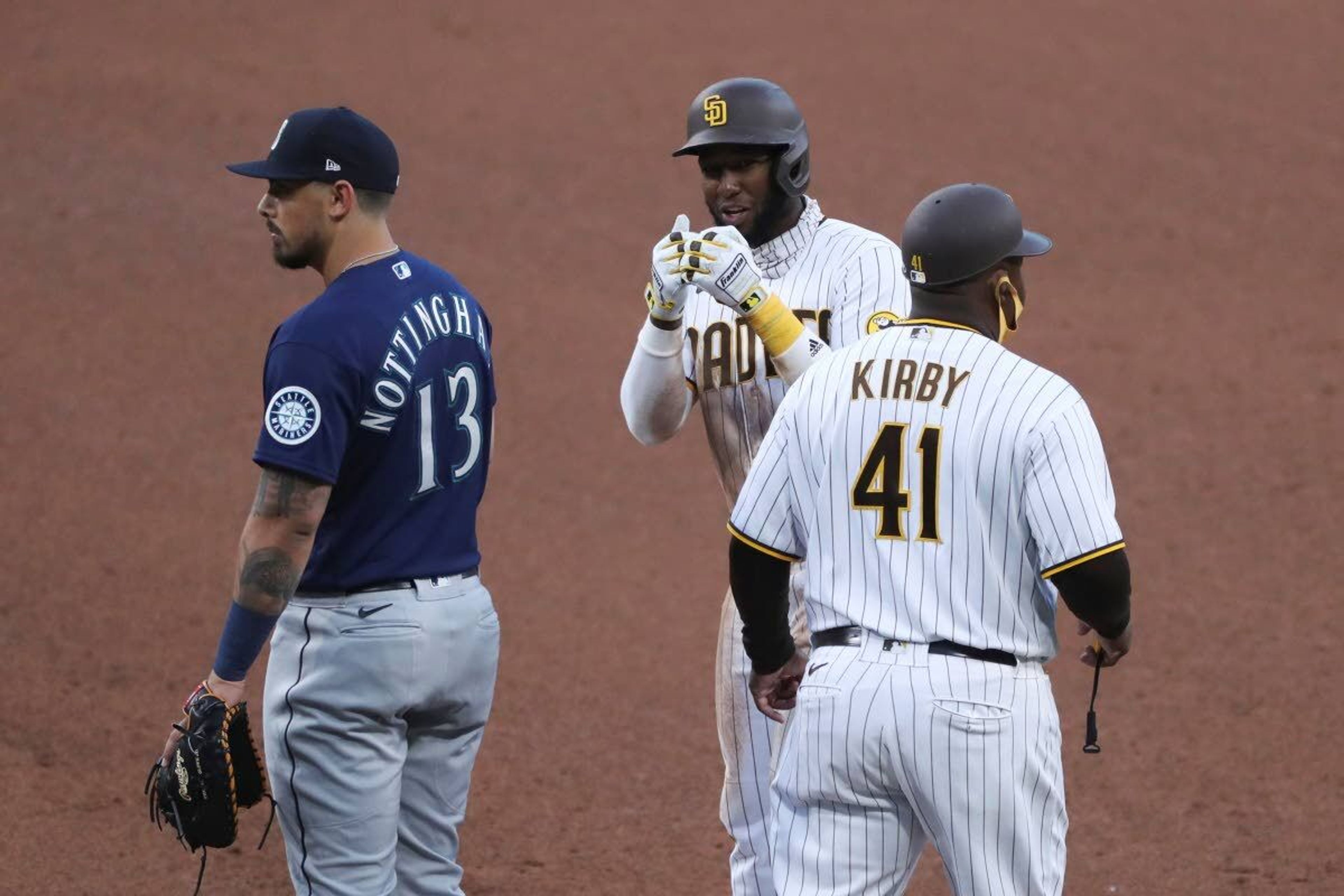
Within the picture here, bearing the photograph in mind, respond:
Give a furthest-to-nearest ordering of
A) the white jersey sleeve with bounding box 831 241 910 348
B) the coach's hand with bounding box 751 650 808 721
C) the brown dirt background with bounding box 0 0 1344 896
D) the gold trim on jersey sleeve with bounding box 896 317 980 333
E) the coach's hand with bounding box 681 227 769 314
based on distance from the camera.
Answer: the brown dirt background with bounding box 0 0 1344 896 → the white jersey sleeve with bounding box 831 241 910 348 → the coach's hand with bounding box 681 227 769 314 → the coach's hand with bounding box 751 650 808 721 → the gold trim on jersey sleeve with bounding box 896 317 980 333

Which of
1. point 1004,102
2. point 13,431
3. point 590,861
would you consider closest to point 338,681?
point 590,861

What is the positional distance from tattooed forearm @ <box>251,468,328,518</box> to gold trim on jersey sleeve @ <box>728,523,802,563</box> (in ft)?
2.66

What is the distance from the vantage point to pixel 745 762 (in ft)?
13.6

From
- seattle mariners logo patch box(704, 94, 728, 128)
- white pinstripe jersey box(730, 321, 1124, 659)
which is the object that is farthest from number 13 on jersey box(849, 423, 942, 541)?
seattle mariners logo patch box(704, 94, 728, 128)

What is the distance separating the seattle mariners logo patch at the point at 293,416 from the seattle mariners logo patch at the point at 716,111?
1308 millimetres

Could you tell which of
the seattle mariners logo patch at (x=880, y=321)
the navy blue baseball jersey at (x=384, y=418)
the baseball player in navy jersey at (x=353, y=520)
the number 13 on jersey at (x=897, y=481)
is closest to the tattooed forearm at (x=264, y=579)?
the baseball player in navy jersey at (x=353, y=520)

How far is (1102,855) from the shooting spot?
530cm

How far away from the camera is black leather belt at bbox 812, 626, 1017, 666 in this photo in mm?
A: 3072

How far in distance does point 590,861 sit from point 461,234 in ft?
22.8

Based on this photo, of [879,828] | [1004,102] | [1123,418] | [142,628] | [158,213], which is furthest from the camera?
[1004,102]

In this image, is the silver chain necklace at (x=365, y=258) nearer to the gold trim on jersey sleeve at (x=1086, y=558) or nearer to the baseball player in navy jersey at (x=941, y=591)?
the baseball player in navy jersey at (x=941, y=591)

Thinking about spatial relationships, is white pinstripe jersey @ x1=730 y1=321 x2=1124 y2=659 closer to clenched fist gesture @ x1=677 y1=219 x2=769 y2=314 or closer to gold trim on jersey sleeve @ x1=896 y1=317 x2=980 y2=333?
gold trim on jersey sleeve @ x1=896 y1=317 x2=980 y2=333

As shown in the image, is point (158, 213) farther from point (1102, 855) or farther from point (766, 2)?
point (1102, 855)

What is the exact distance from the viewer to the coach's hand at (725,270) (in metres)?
3.70
